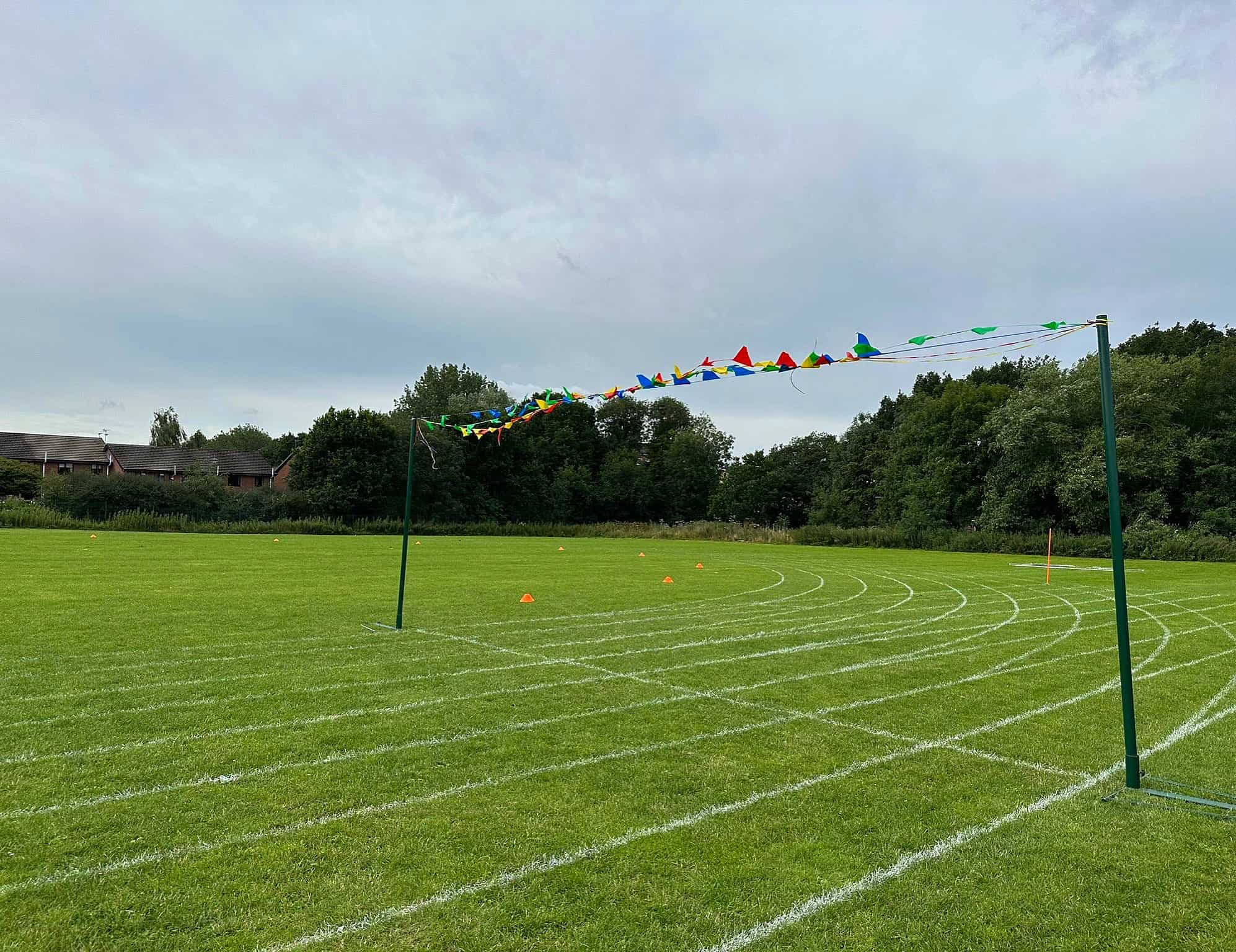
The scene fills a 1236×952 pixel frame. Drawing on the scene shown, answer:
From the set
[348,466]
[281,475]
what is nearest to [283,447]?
[281,475]

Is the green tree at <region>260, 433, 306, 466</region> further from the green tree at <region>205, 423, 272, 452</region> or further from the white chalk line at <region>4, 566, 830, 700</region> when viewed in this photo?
the white chalk line at <region>4, 566, 830, 700</region>

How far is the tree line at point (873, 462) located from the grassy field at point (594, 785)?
35.9 m

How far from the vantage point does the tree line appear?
4194 cm

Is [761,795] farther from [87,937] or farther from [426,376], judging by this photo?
[426,376]

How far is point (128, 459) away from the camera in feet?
236

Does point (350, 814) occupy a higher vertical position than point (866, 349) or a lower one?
lower

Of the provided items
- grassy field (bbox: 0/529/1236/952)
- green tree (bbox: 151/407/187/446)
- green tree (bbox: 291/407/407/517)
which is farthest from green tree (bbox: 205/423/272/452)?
grassy field (bbox: 0/529/1236/952)

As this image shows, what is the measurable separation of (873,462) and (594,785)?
63095 mm

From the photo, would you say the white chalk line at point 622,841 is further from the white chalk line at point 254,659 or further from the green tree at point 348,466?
the green tree at point 348,466

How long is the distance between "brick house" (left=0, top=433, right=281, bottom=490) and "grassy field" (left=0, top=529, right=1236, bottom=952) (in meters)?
67.7

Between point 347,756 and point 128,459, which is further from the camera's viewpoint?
point 128,459

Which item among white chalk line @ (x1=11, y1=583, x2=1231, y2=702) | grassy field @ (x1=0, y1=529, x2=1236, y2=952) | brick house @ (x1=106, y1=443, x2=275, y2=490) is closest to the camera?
grassy field @ (x1=0, y1=529, x2=1236, y2=952)

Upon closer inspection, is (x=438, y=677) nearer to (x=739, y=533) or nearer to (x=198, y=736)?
(x=198, y=736)

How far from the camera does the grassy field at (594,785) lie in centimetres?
354
